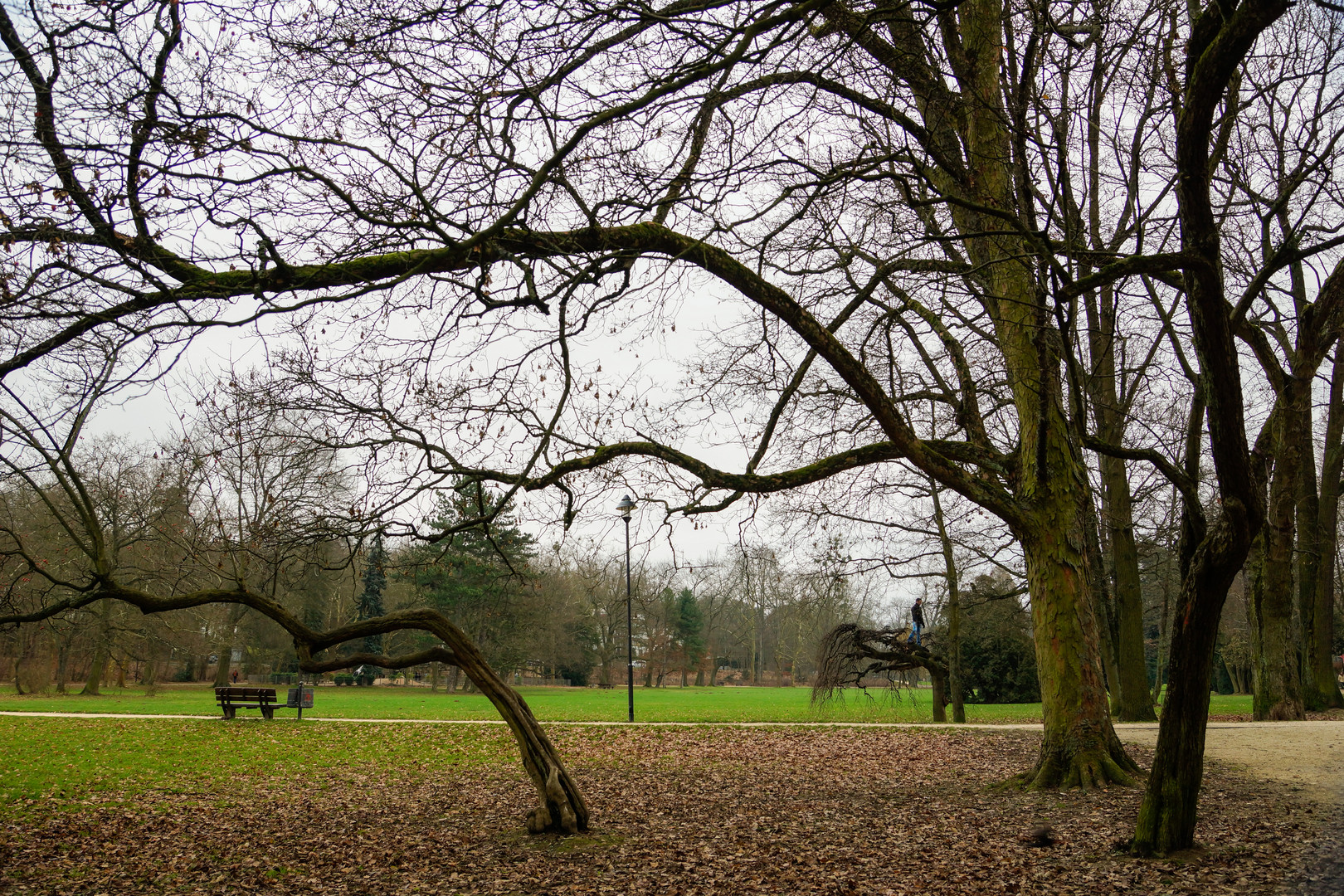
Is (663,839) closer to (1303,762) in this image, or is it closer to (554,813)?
(554,813)

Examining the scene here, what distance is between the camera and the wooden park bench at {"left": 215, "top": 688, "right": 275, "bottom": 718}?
63.1ft

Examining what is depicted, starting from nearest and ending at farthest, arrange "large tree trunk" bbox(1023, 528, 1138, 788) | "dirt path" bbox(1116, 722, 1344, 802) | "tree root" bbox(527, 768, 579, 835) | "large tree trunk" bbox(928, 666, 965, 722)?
"tree root" bbox(527, 768, 579, 835), "large tree trunk" bbox(1023, 528, 1138, 788), "dirt path" bbox(1116, 722, 1344, 802), "large tree trunk" bbox(928, 666, 965, 722)

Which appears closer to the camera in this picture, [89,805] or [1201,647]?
[1201,647]

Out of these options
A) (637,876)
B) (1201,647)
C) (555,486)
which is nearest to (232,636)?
(555,486)

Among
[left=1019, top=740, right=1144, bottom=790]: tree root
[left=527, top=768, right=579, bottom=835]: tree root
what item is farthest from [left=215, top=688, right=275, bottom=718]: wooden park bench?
[left=1019, top=740, right=1144, bottom=790]: tree root

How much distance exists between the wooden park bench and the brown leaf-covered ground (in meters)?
8.85

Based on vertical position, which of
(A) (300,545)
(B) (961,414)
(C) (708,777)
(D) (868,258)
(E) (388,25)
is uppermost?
(E) (388,25)

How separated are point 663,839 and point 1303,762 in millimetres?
7877

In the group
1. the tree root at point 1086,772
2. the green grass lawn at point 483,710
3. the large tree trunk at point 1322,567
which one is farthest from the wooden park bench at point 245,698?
the large tree trunk at point 1322,567

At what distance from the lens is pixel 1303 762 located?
399 inches

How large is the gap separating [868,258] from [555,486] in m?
3.78

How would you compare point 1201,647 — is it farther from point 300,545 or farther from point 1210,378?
point 300,545

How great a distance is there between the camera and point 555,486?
29.2 feet

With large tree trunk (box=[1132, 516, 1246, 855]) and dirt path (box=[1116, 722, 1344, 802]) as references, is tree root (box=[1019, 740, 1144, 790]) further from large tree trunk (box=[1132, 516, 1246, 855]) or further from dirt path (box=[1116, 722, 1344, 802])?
large tree trunk (box=[1132, 516, 1246, 855])
